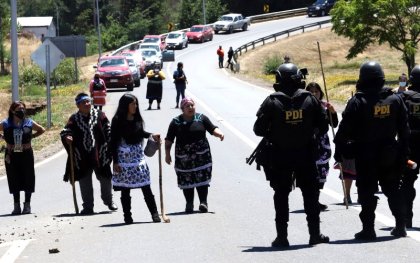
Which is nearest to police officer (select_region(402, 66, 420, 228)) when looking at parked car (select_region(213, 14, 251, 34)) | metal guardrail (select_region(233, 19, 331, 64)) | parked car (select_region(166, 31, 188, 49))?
metal guardrail (select_region(233, 19, 331, 64))

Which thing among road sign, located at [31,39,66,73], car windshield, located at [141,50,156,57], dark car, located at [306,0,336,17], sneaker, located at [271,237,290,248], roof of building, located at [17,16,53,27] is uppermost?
dark car, located at [306,0,336,17]

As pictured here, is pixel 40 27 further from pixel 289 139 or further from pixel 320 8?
pixel 289 139

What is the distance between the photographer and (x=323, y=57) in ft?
271

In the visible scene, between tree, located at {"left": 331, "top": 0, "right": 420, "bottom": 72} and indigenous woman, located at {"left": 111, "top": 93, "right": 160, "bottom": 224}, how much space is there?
51.8m

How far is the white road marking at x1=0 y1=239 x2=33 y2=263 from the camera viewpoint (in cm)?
984

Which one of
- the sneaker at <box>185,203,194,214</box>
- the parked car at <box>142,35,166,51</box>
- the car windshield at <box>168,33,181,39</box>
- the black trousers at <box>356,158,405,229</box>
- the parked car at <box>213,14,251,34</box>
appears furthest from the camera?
the parked car at <box>213,14,251,34</box>

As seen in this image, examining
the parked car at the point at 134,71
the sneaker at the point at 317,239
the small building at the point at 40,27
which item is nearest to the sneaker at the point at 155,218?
the sneaker at the point at 317,239

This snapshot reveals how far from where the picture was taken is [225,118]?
32.1 metres

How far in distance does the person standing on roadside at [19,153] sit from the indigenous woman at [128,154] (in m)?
2.77

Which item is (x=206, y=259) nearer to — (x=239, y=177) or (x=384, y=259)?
(x=384, y=259)

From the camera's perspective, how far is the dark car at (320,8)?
99350mm

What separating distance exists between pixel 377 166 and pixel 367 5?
5472cm

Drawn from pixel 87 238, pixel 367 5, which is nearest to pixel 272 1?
pixel 367 5

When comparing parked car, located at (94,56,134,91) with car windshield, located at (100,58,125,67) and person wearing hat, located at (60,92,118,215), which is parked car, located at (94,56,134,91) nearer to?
car windshield, located at (100,58,125,67)
